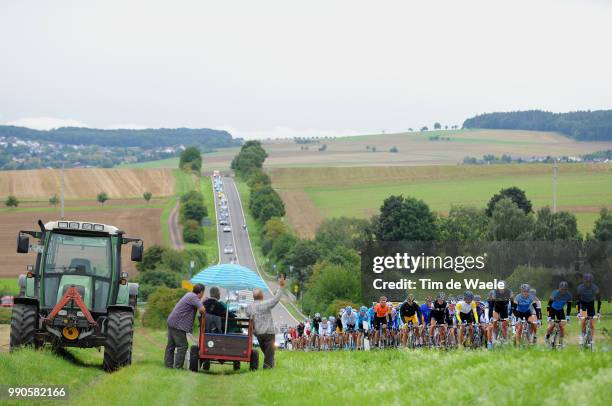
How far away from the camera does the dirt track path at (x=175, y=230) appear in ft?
406

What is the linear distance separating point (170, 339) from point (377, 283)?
102ft

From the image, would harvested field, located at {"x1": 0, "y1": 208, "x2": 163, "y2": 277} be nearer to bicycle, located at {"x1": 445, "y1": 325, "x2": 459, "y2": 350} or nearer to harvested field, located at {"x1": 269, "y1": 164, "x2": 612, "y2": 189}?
harvested field, located at {"x1": 269, "y1": 164, "x2": 612, "y2": 189}

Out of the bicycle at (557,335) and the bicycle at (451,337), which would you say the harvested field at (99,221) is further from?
the bicycle at (557,335)

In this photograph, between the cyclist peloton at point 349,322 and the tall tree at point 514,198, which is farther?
the tall tree at point 514,198

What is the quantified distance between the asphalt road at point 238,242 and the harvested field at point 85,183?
9.36 m

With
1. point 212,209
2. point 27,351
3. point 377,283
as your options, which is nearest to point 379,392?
point 27,351

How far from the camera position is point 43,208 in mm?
133000

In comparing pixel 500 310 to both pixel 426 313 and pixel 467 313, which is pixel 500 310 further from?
pixel 426 313

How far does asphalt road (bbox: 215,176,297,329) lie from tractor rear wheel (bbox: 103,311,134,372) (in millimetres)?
58676

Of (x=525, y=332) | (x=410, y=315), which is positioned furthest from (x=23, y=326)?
(x=410, y=315)

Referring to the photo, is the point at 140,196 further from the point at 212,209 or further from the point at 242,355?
the point at 242,355

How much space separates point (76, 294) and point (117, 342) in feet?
4.05

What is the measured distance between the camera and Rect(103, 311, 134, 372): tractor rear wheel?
72.3 feet

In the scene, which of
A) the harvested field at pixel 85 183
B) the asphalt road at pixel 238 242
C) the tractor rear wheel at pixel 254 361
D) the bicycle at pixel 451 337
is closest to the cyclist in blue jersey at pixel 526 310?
the bicycle at pixel 451 337
